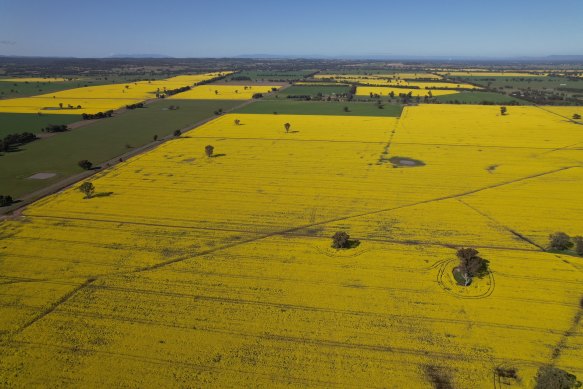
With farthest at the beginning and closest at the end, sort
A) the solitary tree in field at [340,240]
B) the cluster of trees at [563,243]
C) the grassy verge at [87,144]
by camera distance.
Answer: the grassy verge at [87,144], the solitary tree in field at [340,240], the cluster of trees at [563,243]

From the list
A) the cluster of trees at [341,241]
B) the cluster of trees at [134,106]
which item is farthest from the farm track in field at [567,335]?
the cluster of trees at [134,106]

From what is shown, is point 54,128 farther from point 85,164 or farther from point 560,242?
point 560,242

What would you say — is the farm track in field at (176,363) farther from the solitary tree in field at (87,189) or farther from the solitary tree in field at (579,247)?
the solitary tree in field at (87,189)

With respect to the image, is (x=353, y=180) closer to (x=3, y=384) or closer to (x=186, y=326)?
(x=186, y=326)

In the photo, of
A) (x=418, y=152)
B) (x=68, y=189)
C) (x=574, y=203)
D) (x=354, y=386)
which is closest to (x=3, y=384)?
(x=354, y=386)

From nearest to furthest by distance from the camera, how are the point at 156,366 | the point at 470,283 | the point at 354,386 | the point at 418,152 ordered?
the point at 354,386, the point at 156,366, the point at 470,283, the point at 418,152

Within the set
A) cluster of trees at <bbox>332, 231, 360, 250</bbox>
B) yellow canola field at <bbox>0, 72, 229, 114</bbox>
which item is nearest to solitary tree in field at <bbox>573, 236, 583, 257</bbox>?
cluster of trees at <bbox>332, 231, 360, 250</bbox>
